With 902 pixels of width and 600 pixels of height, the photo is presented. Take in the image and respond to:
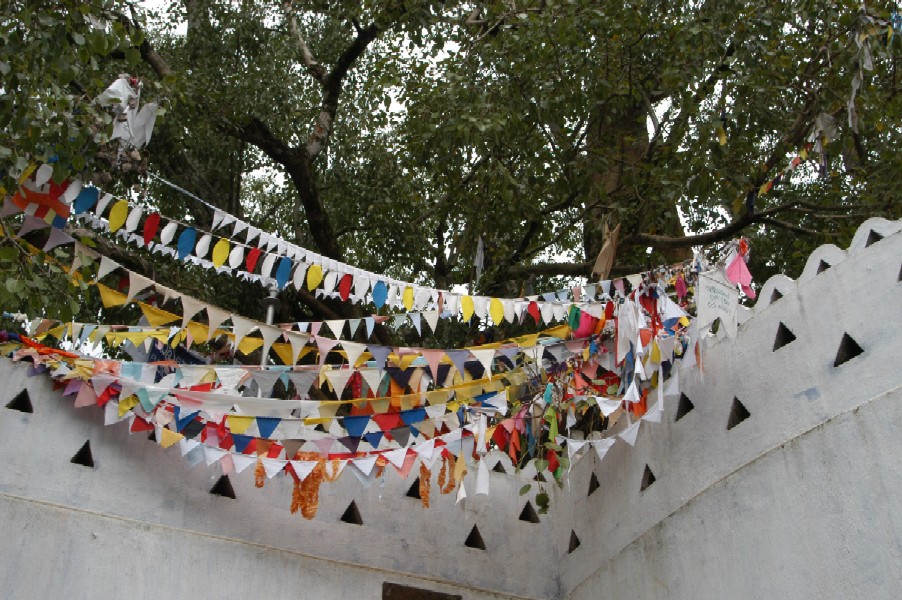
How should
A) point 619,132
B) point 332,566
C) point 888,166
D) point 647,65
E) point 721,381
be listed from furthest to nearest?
point 619,132, point 647,65, point 888,166, point 332,566, point 721,381

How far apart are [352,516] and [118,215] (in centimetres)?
265

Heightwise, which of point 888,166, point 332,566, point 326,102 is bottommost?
point 332,566

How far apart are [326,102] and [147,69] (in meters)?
1.90

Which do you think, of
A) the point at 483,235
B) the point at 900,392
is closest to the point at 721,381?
the point at 900,392

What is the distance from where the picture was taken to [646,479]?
23.1 feet

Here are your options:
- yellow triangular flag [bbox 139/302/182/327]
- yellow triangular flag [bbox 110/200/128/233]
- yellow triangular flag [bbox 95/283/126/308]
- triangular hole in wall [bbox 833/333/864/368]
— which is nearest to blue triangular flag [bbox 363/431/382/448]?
yellow triangular flag [bbox 139/302/182/327]

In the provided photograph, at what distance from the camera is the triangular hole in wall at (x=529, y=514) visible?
26.3ft

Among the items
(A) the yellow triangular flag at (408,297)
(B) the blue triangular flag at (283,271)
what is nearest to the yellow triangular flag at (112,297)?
(B) the blue triangular flag at (283,271)

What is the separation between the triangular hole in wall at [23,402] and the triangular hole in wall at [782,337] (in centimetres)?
470

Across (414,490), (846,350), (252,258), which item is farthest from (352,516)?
(846,350)

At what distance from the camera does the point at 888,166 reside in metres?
9.62

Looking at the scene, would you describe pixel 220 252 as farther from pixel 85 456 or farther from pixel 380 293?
pixel 85 456

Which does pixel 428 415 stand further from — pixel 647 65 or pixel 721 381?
pixel 647 65

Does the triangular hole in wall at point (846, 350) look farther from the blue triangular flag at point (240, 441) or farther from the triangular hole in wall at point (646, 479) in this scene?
the blue triangular flag at point (240, 441)
